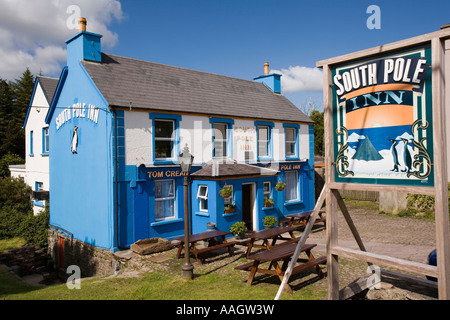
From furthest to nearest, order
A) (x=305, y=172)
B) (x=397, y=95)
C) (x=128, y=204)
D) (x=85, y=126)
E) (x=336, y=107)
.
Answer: (x=305, y=172), (x=85, y=126), (x=128, y=204), (x=336, y=107), (x=397, y=95)

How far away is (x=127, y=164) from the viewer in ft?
39.8

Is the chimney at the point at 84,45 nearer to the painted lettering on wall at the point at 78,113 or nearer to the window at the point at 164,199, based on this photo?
the painted lettering on wall at the point at 78,113

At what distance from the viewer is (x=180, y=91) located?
14.9 m

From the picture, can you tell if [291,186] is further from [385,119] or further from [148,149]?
[385,119]

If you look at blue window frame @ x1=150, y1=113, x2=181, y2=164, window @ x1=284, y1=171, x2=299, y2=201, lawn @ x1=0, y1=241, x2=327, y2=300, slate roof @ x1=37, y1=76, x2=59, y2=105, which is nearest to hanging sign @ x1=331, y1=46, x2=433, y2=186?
lawn @ x1=0, y1=241, x2=327, y2=300

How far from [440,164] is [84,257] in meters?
12.5

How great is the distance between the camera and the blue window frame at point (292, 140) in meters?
18.0

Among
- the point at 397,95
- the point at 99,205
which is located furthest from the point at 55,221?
the point at 397,95

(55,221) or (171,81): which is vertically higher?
(171,81)

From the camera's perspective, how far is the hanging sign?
491 cm

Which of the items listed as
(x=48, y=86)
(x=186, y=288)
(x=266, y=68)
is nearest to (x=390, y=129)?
(x=186, y=288)

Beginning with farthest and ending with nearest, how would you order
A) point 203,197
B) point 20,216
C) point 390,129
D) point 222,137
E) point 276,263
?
point 20,216, point 222,137, point 203,197, point 276,263, point 390,129

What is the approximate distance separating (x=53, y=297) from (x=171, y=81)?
10198 mm

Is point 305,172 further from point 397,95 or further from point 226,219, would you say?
point 397,95
